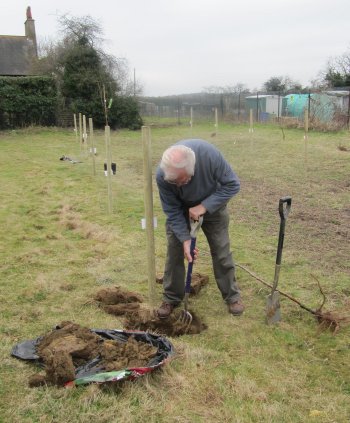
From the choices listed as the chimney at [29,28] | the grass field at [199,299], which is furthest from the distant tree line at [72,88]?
the grass field at [199,299]

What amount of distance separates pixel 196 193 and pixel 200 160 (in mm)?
289

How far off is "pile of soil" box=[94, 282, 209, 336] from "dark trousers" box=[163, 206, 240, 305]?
0.78ft

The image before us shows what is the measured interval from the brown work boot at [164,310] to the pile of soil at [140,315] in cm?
4

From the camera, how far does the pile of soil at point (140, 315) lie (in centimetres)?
371

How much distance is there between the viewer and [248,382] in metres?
2.97

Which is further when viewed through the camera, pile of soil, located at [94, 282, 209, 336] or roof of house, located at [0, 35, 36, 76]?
roof of house, located at [0, 35, 36, 76]

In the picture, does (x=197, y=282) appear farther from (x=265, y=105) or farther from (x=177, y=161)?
(x=265, y=105)

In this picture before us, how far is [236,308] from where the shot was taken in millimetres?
3969

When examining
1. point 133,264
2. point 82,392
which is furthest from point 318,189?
point 82,392

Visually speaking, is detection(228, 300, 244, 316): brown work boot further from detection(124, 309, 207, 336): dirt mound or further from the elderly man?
detection(124, 309, 207, 336): dirt mound

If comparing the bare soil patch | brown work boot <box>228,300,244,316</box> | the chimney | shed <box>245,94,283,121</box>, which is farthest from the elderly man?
the chimney

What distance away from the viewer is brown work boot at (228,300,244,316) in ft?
13.0

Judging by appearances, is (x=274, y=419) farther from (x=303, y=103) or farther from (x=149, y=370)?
(x=303, y=103)

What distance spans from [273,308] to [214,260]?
664 mm
